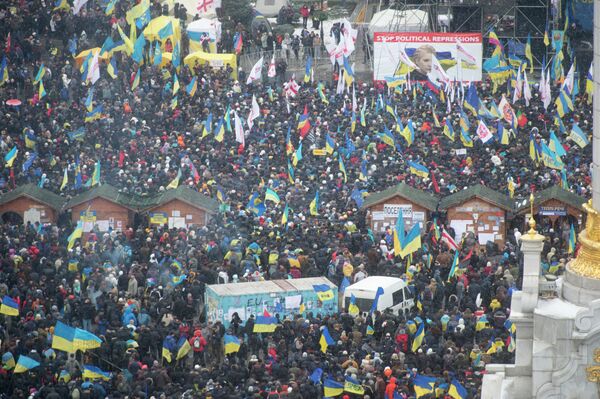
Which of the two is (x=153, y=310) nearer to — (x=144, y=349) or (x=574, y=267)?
(x=144, y=349)

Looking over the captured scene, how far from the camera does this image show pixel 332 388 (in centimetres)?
4403

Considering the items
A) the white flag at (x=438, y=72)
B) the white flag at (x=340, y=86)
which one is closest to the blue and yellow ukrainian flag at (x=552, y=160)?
the white flag at (x=438, y=72)

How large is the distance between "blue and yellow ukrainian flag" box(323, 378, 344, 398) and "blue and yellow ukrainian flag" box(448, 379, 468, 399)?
2634mm

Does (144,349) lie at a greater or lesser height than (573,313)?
lesser

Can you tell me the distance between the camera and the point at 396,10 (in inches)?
3191

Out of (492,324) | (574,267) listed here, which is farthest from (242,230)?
(574,267)

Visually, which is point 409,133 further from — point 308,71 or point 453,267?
point 453,267

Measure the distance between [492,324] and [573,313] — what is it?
34.9 ft

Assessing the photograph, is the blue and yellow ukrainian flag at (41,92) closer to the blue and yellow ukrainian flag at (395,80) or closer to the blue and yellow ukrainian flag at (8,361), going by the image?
the blue and yellow ukrainian flag at (395,80)

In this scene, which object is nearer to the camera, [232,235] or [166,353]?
[166,353]

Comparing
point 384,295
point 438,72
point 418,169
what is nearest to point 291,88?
point 438,72

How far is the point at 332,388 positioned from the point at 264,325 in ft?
18.4

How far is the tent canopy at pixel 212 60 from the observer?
75.3m

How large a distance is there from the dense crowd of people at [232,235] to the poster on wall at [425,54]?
122 cm
